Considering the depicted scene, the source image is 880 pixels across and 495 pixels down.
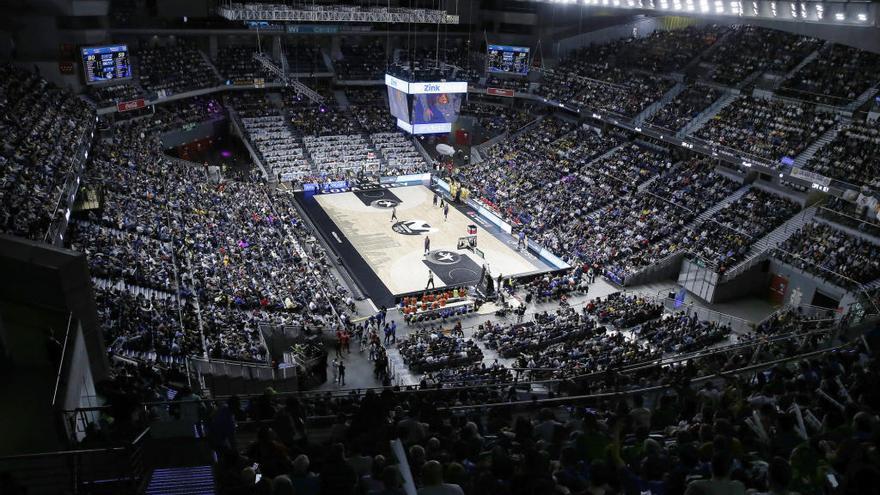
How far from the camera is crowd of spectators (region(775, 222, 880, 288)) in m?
26.8

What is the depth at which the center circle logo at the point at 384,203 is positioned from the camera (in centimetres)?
4203

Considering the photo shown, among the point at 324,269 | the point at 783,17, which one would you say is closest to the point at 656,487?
the point at 324,269

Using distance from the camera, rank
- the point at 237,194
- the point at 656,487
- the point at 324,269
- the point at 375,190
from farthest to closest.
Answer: the point at 375,190, the point at 237,194, the point at 324,269, the point at 656,487

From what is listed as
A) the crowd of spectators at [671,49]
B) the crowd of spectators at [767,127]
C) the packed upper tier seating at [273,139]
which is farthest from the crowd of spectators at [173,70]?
the crowd of spectators at [767,127]

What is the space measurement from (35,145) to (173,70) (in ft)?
79.2

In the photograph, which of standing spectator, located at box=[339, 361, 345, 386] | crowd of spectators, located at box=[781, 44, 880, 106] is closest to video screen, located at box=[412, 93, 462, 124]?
crowd of spectators, located at box=[781, 44, 880, 106]

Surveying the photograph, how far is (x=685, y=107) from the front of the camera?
132 feet

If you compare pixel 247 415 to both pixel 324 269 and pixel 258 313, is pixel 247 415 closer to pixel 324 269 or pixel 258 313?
pixel 258 313

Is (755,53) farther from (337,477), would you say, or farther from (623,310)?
(337,477)

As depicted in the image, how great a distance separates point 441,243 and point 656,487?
30740mm

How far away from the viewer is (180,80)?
46469mm

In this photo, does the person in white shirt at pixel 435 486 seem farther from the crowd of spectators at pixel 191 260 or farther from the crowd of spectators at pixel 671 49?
the crowd of spectators at pixel 671 49

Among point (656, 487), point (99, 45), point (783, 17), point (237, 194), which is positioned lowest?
point (237, 194)

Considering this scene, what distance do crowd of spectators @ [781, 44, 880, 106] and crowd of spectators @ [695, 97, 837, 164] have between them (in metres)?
1.06
